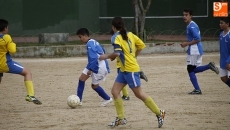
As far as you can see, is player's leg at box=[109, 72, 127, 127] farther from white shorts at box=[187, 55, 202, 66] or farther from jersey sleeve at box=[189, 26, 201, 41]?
white shorts at box=[187, 55, 202, 66]

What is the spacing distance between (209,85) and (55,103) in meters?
4.13

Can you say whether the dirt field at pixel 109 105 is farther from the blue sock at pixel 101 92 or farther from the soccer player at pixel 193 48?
the soccer player at pixel 193 48

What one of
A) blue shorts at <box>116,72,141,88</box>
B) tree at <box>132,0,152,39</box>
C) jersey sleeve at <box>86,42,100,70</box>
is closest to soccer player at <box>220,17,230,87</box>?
jersey sleeve at <box>86,42,100,70</box>

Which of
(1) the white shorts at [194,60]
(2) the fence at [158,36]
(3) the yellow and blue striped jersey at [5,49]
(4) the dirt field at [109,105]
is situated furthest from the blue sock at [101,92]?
(2) the fence at [158,36]

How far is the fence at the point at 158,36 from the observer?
25.7 metres

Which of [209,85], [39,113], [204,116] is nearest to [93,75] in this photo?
[39,113]

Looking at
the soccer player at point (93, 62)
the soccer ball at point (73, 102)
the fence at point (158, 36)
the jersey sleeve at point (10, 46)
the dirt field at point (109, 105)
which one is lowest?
the fence at point (158, 36)

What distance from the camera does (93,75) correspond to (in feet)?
38.7

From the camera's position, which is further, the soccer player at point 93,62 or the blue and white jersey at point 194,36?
the blue and white jersey at point 194,36

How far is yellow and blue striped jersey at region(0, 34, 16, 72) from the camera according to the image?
1117cm

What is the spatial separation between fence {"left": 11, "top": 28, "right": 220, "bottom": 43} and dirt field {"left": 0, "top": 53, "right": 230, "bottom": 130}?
7228 millimetres

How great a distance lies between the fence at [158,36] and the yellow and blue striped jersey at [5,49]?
537 inches

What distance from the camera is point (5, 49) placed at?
1127cm

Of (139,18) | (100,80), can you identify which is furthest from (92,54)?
(139,18)
